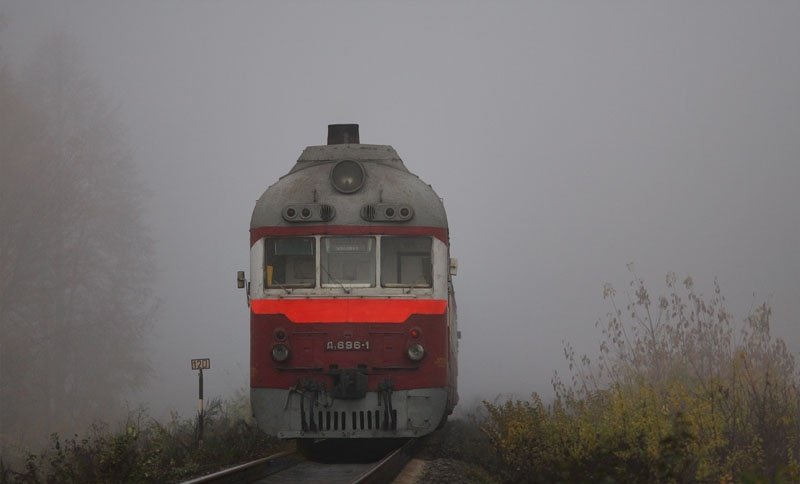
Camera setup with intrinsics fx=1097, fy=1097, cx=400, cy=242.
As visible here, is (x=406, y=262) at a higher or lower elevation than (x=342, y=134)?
lower

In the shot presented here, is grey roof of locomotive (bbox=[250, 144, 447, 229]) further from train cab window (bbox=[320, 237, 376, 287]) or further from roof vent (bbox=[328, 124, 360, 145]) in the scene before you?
roof vent (bbox=[328, 124, 360, 145])

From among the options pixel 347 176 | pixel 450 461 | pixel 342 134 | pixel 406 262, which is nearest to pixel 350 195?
pixel 347 176

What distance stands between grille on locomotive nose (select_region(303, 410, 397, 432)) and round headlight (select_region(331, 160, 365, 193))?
288 cm

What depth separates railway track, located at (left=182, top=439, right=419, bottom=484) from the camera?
442 inches

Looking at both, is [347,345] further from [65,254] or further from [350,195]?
[65,254]

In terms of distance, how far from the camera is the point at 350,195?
14.3 m

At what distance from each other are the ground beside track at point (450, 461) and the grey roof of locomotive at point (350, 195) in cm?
306

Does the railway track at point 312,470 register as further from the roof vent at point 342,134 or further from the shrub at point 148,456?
the roof vent at point 342,134

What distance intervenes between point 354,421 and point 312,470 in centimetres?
81

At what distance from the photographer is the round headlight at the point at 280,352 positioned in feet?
44.7

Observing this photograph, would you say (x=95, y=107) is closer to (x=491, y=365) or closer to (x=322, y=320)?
(x=322, y=320)

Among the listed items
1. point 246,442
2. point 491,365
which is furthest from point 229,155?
point 246,442

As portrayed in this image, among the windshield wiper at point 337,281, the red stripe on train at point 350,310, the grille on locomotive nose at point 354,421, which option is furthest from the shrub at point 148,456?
the windshield wiper at point 337,281

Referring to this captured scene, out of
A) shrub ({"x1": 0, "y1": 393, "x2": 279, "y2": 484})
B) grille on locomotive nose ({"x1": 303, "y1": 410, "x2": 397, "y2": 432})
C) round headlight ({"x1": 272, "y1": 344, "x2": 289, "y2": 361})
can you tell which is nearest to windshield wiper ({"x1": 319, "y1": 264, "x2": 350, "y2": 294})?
round headlight ({"x1": 272, "y1": 344, "x2": 289, "y2": 361})
